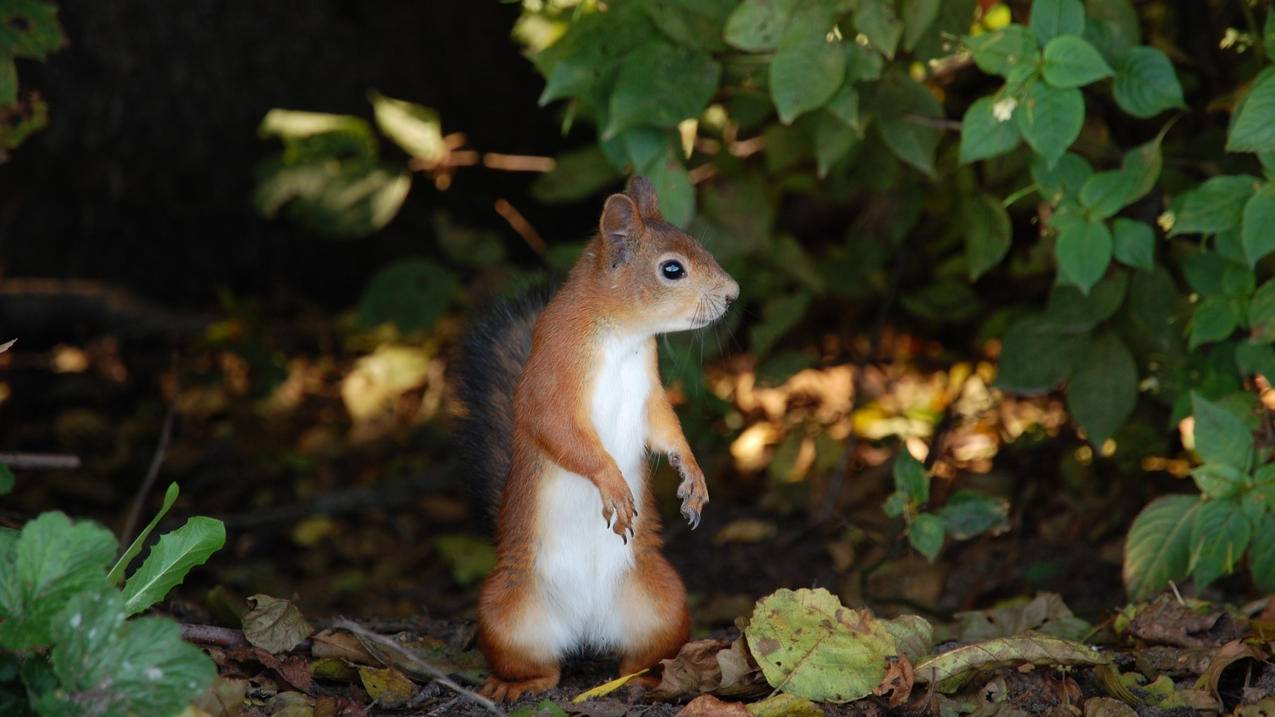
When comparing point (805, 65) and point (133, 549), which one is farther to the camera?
point (805, 65)

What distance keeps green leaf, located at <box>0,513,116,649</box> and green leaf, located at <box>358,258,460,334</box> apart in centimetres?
190

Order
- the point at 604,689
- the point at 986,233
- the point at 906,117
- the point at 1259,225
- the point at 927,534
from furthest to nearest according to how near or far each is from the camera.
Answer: the point at 986,233 < the point at 906,117 < the point at 927,534 < the point at 1259,225 < the point at 604,689

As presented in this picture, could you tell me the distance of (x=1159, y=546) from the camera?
242 cm

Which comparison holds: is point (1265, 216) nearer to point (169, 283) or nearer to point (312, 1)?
point (312, 1)

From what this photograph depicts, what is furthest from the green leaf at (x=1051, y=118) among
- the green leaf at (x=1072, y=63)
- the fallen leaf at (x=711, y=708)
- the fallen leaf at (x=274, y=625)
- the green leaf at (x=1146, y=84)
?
the fallen leaf at (x=274, y=625)

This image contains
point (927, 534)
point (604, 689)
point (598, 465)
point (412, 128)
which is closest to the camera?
point (598, 465)

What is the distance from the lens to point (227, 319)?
4.50m

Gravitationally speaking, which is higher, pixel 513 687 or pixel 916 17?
pixel 916 17

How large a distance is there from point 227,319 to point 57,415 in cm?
63

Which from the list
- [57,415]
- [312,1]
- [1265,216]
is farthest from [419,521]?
[1265,216]

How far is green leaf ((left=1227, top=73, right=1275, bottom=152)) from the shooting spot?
7.10 ft

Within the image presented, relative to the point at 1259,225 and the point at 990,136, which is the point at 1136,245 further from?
the point at 990,136

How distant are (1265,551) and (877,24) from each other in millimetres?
1128

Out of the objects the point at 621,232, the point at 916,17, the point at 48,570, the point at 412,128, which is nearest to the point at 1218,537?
the point at 916,17
